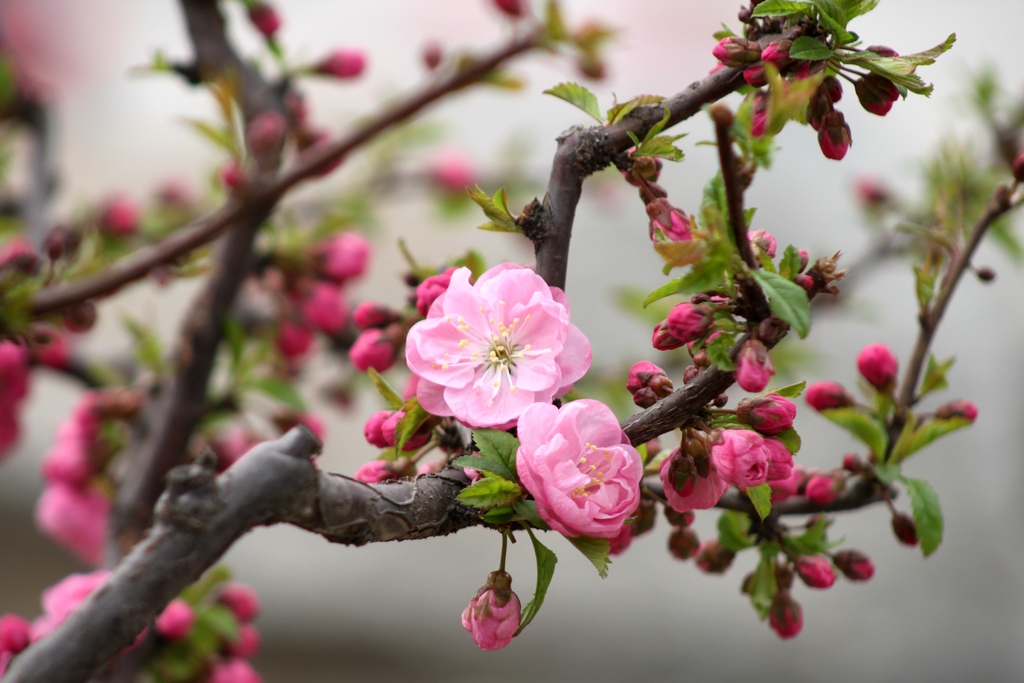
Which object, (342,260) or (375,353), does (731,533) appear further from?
(342,260)

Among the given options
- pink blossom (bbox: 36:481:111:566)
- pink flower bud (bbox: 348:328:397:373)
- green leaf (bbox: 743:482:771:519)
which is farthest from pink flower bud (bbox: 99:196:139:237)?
green leaf (bbox: 743:482:771:519)

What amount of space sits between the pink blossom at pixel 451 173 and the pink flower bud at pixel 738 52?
2.52 feet

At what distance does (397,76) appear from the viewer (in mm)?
1795

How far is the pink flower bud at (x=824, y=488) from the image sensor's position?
0.42m

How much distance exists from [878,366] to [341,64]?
510mm

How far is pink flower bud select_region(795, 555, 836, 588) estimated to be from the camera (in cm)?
40

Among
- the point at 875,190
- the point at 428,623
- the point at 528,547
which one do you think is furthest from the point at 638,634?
the point at 875,190

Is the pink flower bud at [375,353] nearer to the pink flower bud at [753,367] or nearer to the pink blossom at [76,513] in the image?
the pink flower bud at [753,367]

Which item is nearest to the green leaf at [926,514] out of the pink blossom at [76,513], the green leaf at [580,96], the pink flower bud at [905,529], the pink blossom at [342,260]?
the pink flower bud at [905,529]

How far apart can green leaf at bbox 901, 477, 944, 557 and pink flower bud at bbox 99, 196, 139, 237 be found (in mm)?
844

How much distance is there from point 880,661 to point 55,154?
1358 mm

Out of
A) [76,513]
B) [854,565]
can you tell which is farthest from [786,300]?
[76,513]

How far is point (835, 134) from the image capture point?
33cm

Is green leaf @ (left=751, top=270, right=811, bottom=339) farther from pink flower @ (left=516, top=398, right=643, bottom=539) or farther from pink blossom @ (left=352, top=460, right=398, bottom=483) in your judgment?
pink blossom @ (left=352, top=460, right=398, bottom=483)
